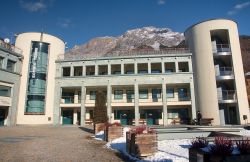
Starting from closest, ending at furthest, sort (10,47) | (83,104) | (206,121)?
1. (206,121)
2. (10,47)
3. (83,104)

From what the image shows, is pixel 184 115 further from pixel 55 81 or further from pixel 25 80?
pixel 25 80

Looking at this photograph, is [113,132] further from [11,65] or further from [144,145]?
[11,65]

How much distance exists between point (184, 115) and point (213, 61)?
9670 mm

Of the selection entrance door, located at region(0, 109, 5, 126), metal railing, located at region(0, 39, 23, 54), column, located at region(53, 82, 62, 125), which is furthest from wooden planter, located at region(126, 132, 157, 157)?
metal railing, located at region(0, 39, 23, 54)

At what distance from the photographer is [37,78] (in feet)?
114

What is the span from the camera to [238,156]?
493 centimetres

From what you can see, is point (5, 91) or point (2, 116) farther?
point (2, 116)

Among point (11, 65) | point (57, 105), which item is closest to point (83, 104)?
point (57, 105)

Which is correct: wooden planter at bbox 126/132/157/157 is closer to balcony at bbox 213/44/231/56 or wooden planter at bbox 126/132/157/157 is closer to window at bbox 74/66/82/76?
balcony at bbox 213/44/231/56

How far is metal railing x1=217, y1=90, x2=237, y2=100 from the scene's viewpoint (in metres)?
A: 30.0

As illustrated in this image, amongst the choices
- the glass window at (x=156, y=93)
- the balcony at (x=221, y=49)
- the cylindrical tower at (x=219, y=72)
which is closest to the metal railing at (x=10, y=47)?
the glass window at (x=156, y=93)

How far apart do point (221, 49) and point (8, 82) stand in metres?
31.3

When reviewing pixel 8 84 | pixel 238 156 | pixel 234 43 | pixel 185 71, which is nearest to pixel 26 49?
pixel 8 84

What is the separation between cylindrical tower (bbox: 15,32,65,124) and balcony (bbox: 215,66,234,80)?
2560cm
